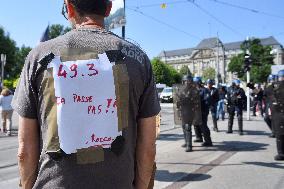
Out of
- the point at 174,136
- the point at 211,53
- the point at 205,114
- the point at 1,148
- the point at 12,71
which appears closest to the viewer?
the point at 1,148

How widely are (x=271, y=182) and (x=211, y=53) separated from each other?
415ft

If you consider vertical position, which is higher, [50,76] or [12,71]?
[12,71]

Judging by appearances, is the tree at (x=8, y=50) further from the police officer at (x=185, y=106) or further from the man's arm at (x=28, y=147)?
the man's arm at (x=28, y=147)

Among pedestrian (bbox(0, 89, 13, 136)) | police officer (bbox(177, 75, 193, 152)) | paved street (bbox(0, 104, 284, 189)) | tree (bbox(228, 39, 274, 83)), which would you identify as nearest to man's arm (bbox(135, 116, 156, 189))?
paved street (bbox(0, 104, 284, 189))

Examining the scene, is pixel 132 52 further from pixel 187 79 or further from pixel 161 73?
pixel 161 73

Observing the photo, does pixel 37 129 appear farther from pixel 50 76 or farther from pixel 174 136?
pixel 174 136

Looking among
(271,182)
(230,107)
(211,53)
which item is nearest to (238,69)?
(211,53)

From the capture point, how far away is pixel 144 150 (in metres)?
2.05

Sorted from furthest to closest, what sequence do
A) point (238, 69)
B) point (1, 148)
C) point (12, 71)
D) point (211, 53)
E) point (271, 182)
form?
1. point (211, 53)
2. point (238, 69)
3. point (12, 71)
4. point (1, 148)
5. point (271, 182)

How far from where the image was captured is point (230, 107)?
544 inches

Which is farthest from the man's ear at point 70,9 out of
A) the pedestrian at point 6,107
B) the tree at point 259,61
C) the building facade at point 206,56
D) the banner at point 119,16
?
the building facade at point 206,56

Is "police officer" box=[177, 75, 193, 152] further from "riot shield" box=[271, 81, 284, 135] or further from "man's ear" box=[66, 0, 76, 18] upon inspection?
"man's ear" box=[66, 0, 76, 18]

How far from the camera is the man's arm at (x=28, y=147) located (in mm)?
1877

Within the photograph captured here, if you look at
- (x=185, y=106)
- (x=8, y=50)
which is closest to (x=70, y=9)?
(x=185, y=106)
